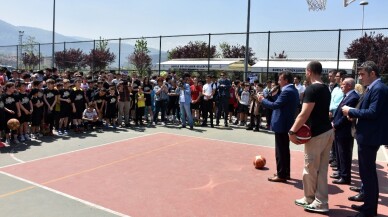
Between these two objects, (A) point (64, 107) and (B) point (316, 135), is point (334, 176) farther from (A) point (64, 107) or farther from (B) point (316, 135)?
(A) point (64, 107)

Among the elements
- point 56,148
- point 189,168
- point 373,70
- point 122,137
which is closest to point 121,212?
point 189,168

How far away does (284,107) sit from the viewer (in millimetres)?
6672

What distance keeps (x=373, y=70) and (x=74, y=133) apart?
33.2 ft

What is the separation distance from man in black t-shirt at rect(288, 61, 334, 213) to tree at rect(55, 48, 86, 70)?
31.8 meters

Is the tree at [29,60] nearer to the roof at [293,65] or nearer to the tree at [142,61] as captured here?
the tree at [142,61]

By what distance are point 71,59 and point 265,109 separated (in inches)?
1384

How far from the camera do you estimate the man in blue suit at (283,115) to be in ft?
21.5

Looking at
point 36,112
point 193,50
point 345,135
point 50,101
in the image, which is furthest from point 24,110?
point 193,50

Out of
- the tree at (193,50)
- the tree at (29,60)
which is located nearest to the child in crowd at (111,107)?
the tree at (193,50)

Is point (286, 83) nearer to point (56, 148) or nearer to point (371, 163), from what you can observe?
point (371, 163)

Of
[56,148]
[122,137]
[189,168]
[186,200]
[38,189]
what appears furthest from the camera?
[122,137]

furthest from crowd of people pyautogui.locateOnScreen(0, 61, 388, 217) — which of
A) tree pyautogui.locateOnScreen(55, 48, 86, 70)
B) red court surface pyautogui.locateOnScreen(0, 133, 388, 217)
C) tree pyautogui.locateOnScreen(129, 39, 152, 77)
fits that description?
tree pyautogui.locateOnScreen(55, 48, 86, 70)

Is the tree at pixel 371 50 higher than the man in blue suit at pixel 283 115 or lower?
higher

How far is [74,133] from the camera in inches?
482
